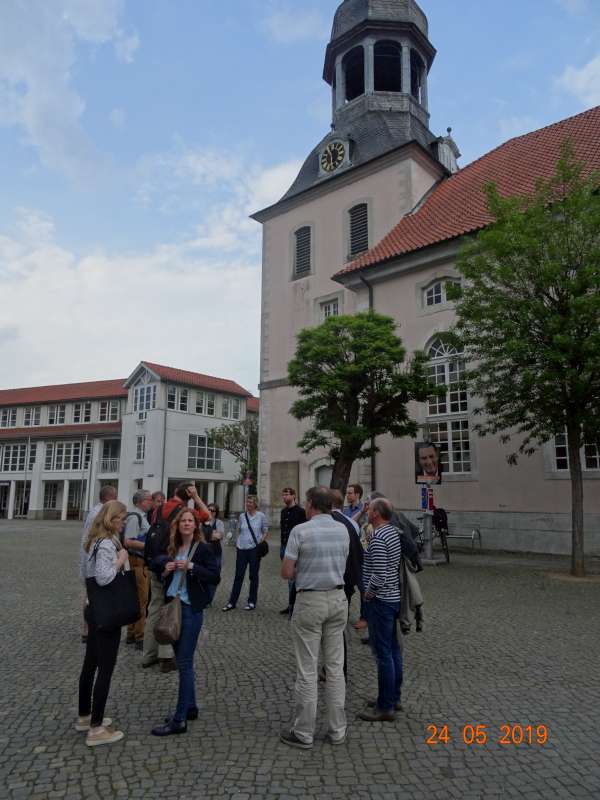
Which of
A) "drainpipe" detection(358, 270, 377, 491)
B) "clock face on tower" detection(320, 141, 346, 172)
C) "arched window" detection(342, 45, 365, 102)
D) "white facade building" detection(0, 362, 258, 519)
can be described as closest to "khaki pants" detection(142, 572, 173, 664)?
"drainpipe" detection(358, 270, 377, 491)

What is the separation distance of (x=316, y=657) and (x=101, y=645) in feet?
4.94

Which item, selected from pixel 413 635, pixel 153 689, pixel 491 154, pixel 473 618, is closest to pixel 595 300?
pixel 473 618

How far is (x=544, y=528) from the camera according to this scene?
57.1 ft

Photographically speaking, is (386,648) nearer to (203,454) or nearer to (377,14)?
(377,14)

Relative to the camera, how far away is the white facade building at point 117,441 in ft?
132

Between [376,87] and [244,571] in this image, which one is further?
[376,87]

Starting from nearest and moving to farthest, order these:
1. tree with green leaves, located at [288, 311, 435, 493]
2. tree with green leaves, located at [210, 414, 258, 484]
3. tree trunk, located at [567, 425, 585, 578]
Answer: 1. tree trunk, located at [567, 425, 585, 578]
2. tree with green leaves, located at [288, 311, 435, 493]
3. tree with green leaves, located at [210, 414, 258, 484]

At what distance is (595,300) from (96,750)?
11339 millimetres

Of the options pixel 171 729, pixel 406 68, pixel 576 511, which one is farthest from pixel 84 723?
pixel 406 68

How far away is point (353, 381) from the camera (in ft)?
55.6

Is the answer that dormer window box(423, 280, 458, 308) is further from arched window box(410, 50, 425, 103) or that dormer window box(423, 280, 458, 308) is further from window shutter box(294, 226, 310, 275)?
arched window box(410, 50, 425, 103)

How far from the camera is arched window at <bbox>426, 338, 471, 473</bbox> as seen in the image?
64.6 feet

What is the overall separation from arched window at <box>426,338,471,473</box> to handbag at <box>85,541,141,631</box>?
Result: 16.2 m

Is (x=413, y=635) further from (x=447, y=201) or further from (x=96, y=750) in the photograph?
(x=447, y=201)
